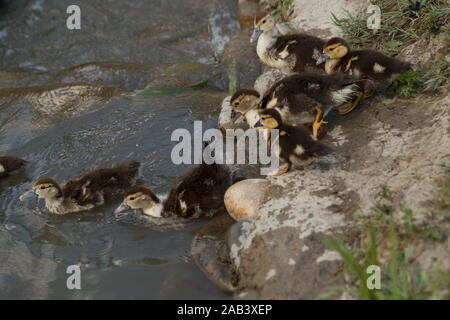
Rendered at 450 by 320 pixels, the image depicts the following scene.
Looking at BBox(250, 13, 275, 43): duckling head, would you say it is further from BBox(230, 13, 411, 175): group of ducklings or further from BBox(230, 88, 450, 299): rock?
BBox(230, 88, 450, 299): rock

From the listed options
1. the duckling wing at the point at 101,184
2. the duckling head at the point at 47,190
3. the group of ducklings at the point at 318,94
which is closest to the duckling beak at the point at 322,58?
the group of ducklings at the point at 318,94

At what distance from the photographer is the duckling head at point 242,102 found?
4.80 m

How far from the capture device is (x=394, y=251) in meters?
2.48

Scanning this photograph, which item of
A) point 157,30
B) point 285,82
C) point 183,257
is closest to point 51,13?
point 157,30

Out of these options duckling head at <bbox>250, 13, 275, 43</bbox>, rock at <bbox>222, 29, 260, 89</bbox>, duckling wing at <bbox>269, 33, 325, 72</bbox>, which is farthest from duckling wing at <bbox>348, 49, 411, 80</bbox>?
rock at <bbox>222, 29, 260, 89</bbox>

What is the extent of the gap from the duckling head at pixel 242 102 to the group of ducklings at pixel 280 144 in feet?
0.69

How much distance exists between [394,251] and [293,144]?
4.95 feet

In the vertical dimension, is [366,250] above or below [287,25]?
below

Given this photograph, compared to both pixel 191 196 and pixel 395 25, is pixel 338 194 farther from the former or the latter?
pixel 395 25

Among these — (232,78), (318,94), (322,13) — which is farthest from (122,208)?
(322,13)

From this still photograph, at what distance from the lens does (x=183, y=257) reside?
3.59 metres

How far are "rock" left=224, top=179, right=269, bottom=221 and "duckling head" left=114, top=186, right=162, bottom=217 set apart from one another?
69cm
